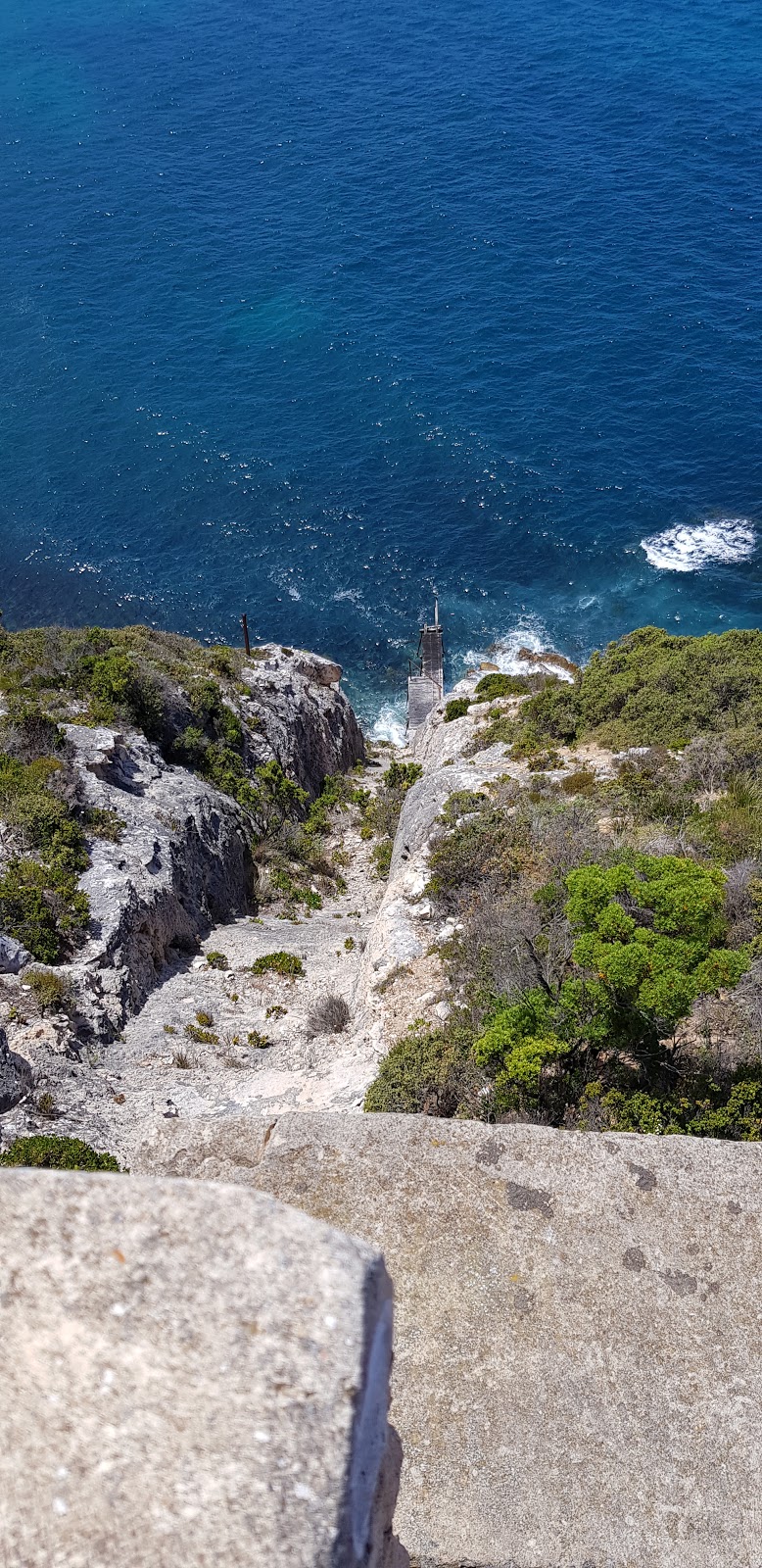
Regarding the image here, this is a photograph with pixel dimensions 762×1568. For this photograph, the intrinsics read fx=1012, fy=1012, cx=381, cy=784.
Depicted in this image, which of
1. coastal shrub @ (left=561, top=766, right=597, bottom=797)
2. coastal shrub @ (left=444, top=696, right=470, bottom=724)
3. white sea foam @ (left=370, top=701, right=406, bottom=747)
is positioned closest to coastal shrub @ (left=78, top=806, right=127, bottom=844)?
coastal shrub @ (left=561, top=766, right=597, bottom=797)

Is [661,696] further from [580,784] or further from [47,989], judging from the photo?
[47,989]

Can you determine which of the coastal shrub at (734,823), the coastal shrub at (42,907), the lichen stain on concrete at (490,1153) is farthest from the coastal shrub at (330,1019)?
the lichen stain on concrete at (490,1153)

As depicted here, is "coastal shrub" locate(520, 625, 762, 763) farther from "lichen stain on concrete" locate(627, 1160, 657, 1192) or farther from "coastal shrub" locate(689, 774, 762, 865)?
"lichen stain on concrete" locate(627, 1160, 657, 1192)

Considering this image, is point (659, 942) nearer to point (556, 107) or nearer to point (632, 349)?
point (632, 349)

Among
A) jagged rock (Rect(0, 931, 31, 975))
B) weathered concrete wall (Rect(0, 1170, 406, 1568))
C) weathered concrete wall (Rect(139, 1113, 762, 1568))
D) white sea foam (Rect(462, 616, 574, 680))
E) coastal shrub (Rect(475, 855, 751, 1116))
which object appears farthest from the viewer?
white sea foam (Rect(462, 616, 574, 680))

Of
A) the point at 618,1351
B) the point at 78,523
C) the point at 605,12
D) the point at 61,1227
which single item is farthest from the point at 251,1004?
the point at 605,12
